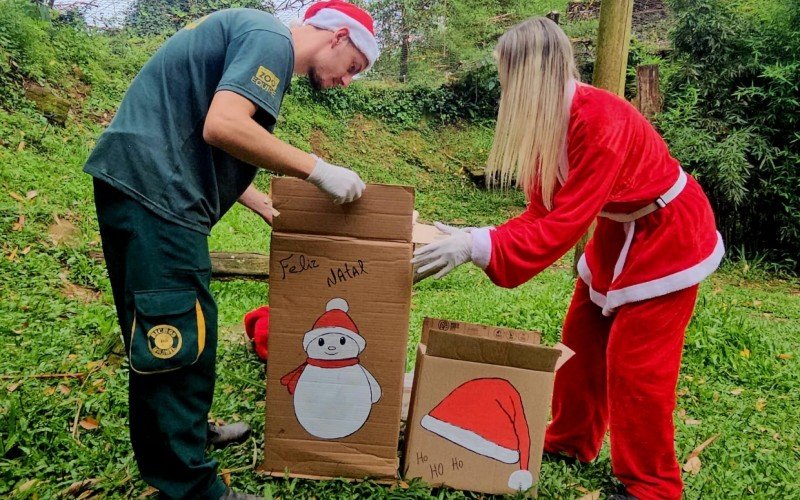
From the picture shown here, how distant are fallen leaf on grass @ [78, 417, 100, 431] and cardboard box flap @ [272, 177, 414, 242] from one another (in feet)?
4.12

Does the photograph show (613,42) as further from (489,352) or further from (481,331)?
(489,352)

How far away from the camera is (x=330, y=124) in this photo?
9.25 m

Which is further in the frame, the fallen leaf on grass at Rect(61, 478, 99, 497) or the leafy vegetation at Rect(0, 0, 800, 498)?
the leafy vegetation at Rect(0, 0, 800, 498)

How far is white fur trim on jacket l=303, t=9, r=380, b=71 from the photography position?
188 centimetres

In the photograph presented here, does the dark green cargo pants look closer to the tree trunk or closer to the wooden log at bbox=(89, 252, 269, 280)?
the wooden log at bbox=(89, 252, 269, 280)

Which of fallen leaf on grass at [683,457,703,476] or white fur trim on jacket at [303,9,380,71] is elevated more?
white fur trim on jacket at [303,9,380,71]

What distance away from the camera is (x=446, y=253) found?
1852 millimetres

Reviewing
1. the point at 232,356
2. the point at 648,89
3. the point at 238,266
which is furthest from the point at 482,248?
the point at 648,89

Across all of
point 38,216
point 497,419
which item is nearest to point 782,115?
point 497,419

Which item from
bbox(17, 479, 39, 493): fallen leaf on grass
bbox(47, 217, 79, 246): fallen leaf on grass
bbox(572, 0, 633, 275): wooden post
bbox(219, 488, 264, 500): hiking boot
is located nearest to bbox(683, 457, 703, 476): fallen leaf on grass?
bbox(219, 488, 264, 500): hiking boot

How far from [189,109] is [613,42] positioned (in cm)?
333

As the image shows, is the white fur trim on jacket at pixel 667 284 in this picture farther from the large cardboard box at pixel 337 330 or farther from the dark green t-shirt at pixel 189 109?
the dark green t-shirt at pixel 189 109

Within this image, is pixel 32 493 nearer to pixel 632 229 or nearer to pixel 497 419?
pixel 497 419

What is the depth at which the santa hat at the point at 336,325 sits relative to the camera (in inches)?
78.2
